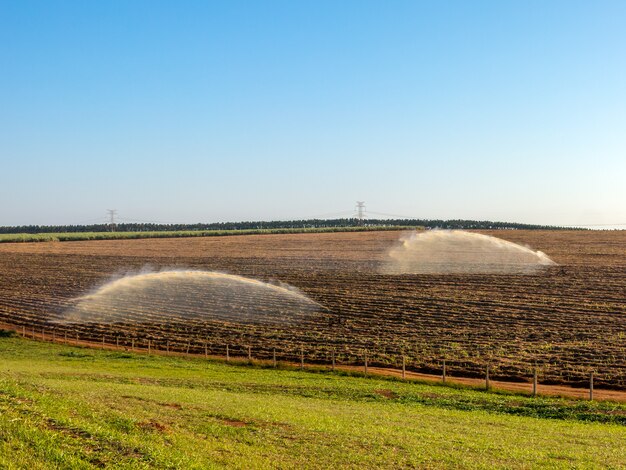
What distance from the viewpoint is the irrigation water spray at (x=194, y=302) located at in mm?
54500

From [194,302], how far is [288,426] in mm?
43592

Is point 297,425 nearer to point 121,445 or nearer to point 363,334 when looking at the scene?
point 121,445

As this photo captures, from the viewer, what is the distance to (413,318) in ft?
167

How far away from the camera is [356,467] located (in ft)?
51.8

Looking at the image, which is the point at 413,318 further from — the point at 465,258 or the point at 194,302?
the point at 465,258

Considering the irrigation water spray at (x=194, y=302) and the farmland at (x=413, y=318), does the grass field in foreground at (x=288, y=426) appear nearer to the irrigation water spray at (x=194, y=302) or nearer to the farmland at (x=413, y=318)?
the farmland at (x=413, y=318)

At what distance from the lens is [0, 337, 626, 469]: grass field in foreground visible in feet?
48.6

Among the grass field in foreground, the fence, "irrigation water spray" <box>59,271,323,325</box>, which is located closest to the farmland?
the fence

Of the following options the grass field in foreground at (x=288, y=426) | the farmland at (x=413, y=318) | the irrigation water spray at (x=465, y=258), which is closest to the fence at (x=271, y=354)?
the farmland at (x=413, y=318)

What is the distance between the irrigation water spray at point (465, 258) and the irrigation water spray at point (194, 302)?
67.0 ft

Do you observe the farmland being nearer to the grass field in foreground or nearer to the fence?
the fence

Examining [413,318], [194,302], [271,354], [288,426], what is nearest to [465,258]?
[194,302]

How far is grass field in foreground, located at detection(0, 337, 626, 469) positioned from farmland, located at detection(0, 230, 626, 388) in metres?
8.96

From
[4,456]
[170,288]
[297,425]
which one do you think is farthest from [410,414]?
[170,288]
